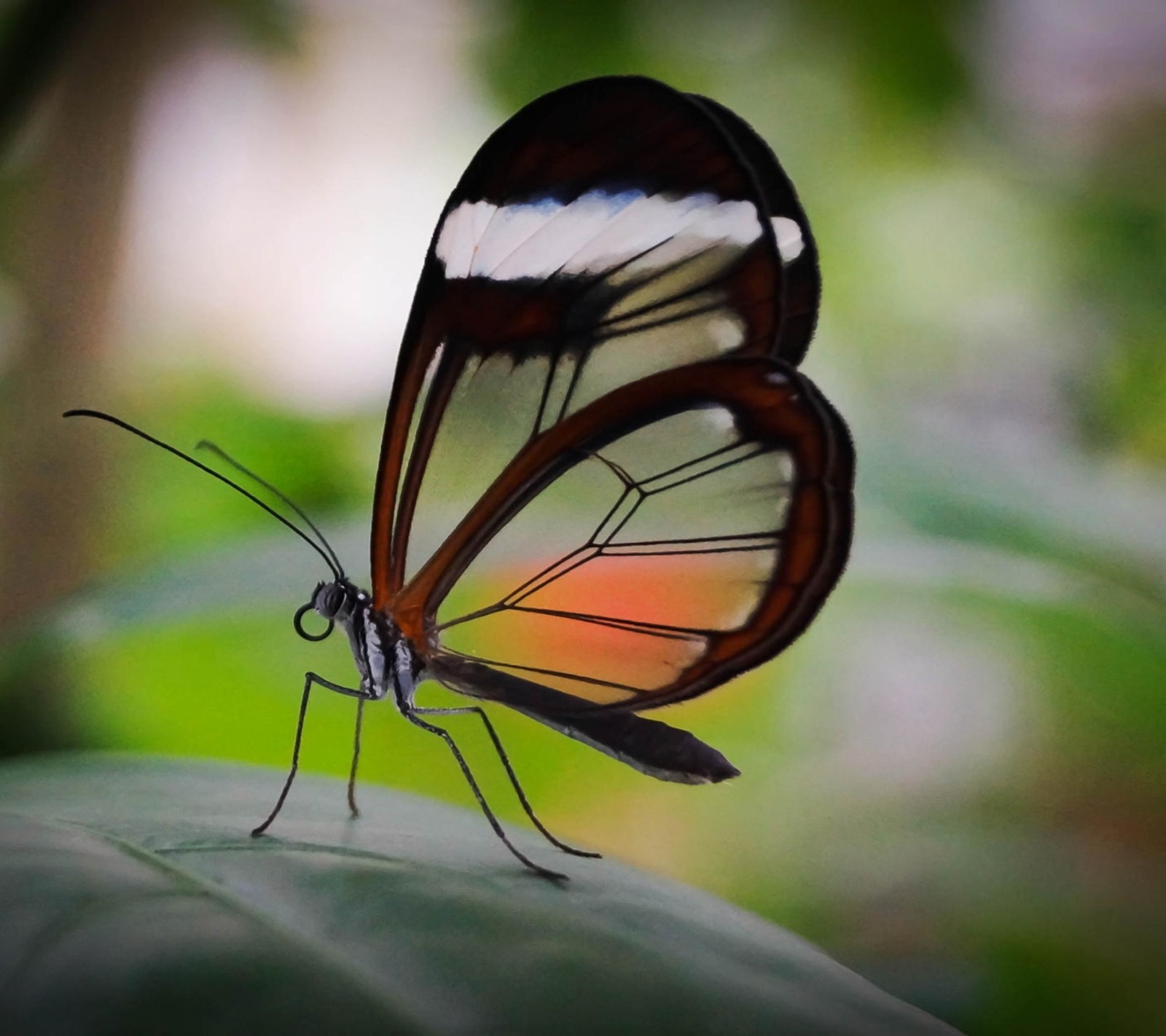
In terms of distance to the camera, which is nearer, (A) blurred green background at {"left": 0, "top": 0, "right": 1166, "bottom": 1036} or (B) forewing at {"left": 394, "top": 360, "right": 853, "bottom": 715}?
(B) forewing at {"left": 394, "top": 360, "right": 853, "bottom": 715}

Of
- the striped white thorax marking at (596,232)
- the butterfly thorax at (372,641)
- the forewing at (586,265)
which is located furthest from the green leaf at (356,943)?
the striped white thorax marking at (596,232)

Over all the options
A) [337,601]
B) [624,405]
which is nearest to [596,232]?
[624,405]

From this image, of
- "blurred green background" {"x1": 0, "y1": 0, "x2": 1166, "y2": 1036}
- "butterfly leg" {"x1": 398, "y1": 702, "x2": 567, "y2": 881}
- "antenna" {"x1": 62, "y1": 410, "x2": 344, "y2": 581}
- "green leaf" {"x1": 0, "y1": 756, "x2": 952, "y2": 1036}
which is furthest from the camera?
"antenna" {"x1": 62, "y1": 410, "x2": 344, "y2": 581}

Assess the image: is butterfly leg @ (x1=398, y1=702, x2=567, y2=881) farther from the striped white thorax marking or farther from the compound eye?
the striped white thorax marking

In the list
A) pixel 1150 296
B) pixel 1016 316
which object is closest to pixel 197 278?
pixel 1016 316

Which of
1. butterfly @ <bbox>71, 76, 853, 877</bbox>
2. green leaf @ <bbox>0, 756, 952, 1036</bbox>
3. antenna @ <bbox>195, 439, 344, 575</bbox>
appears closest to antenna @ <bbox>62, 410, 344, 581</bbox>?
antenna @ <bbox>195, 439, 344, 575</bbox>
